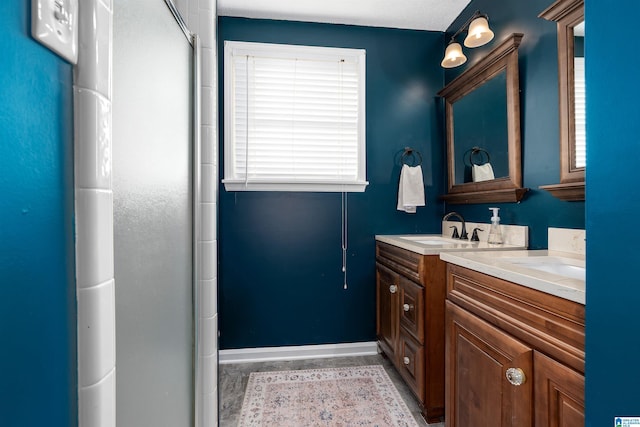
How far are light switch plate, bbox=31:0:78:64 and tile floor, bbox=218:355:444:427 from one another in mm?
1763

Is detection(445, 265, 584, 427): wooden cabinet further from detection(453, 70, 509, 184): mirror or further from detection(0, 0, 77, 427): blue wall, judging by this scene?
detection(0, 0, 77, 427): blue wall

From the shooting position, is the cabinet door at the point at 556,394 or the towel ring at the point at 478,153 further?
the towel ring at the point at 478,153

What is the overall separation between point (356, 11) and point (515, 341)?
2.28 metres

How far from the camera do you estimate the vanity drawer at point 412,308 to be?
1624mm

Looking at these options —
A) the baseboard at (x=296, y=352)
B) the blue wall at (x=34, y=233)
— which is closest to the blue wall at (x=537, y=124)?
the baseboard at (x=296, y=352)

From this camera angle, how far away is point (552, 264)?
1.26 meters

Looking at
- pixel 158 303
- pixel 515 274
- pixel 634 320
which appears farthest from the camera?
pixel 515 274

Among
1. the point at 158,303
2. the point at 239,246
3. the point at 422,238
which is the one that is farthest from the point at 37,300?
the point at 422,238

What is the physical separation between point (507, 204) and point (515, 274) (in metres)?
1.01

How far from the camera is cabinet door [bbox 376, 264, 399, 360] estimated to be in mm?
1977

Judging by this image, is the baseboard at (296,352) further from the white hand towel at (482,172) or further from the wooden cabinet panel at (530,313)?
the white hand towel at (482,172)

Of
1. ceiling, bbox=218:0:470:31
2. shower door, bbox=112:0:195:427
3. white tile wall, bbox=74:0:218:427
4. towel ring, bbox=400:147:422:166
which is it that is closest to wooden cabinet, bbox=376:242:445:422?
towel ring, bbox=400:147:422:166

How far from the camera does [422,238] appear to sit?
225 cm

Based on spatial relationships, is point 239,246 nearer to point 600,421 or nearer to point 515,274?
point 515,274
